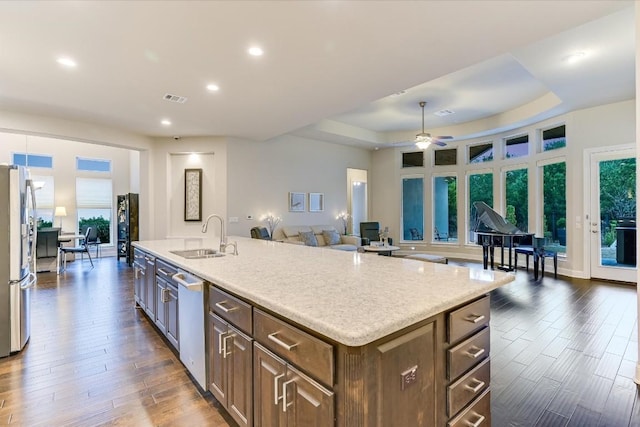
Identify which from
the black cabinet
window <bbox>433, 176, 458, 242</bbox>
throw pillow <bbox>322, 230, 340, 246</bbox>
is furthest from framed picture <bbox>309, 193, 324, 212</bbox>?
the black cabinet

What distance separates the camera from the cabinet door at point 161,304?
9.57ft

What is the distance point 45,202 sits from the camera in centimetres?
873

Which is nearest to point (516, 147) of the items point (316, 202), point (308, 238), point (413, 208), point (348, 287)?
point (413, 208)

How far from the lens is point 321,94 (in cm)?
450

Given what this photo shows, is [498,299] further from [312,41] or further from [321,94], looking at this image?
[312,41]

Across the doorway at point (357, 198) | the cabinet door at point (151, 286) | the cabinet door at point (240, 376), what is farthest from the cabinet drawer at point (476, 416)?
the doorway at point (357, 198)

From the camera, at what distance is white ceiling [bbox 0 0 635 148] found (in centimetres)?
261

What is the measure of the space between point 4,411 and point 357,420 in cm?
253

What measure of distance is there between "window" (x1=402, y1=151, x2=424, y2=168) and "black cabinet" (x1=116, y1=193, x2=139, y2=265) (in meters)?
7.70

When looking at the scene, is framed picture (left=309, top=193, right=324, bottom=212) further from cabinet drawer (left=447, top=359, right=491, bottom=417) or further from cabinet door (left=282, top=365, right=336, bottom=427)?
cabinet door (left=282, top=365, right=336, bottom=427)

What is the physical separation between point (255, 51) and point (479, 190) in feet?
23.7

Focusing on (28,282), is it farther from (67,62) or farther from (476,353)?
(476,353)

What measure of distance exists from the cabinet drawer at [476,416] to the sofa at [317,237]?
5593 millimetres

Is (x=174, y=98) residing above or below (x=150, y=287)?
above
